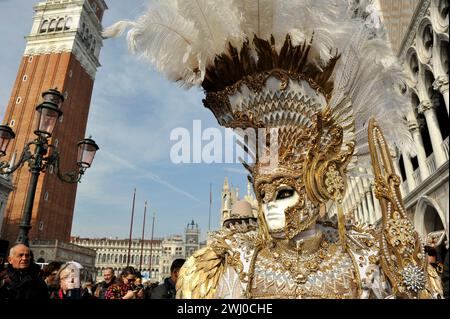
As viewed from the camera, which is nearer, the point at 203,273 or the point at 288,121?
the point at 203,273

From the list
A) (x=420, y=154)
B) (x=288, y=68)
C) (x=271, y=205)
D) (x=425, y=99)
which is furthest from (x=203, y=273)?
(x=425, y=99)

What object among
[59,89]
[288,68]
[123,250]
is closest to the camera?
[288,68]

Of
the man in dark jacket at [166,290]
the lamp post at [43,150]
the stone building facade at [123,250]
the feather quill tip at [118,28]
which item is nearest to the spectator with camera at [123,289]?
the man in dark jacket at [166,290]

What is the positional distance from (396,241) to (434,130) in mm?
10017

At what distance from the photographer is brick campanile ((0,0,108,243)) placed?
3719cm

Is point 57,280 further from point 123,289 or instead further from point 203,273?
point 203,273

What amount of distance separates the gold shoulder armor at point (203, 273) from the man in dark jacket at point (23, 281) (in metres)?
1.06

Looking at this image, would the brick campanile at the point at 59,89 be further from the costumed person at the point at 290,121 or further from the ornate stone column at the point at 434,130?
the costumed person at the point at 290,121

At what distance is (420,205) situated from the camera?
986cm

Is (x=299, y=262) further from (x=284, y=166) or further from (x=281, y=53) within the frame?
(x=281, y=53)

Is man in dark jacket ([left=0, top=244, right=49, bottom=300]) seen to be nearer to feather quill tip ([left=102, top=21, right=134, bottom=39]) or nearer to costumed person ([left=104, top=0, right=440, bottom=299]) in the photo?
costumed person ([left=104, top=0, right=440, bottom=299])

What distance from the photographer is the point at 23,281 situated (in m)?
1.99
